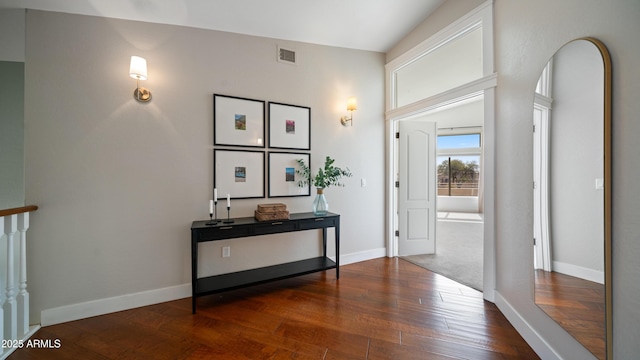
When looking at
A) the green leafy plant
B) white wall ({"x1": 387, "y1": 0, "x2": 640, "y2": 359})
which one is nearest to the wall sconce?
the green leafy plant

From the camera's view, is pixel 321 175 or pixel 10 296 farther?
pixel 321 175

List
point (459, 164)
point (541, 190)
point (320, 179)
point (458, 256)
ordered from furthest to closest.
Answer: point (459, 164), point (458, 256), point (320, 179), point (541, 190)

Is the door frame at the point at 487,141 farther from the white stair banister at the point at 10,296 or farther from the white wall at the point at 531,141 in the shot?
the white stair banister at the point at 10,296

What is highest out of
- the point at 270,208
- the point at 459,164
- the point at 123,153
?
the point at 459,164

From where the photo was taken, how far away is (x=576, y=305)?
1374 mm

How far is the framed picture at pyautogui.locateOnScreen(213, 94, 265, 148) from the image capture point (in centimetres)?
261

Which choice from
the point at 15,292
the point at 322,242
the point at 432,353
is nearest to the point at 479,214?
→ the point at 322,242

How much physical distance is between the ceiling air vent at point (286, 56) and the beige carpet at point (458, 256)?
3214mm

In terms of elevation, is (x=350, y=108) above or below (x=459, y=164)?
above

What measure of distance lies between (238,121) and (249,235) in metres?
1.28

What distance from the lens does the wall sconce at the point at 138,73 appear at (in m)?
2.15

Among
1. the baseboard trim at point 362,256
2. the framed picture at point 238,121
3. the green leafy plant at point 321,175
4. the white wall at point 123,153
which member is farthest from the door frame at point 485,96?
the framed picture at point 238,121

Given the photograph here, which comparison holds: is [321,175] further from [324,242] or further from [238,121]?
[238,121]

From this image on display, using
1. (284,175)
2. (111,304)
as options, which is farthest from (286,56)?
(111,304)
